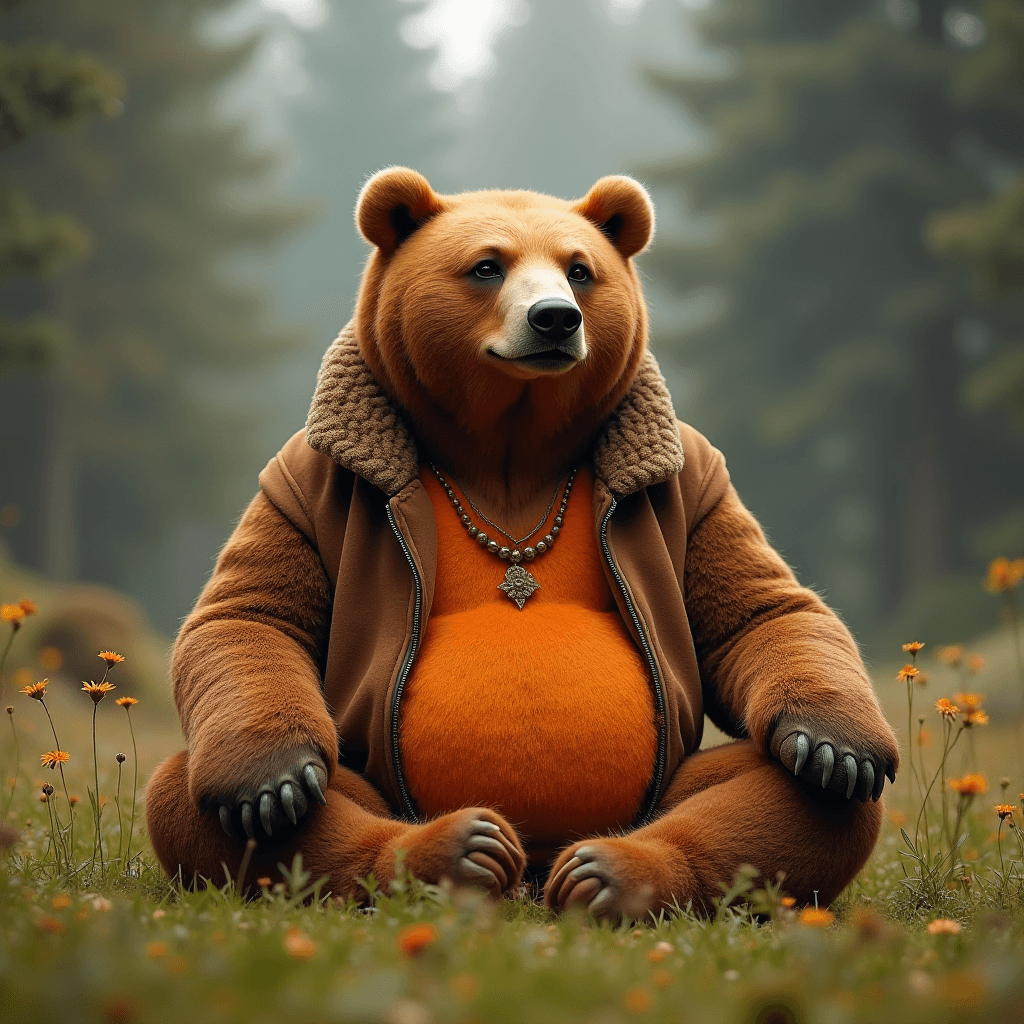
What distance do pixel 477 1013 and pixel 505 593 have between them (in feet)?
4.64

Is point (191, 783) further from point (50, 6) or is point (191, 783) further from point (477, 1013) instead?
point (50, 6)

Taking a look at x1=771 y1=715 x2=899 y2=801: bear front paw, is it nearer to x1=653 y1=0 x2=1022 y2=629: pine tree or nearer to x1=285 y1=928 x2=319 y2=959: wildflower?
x1=285 y1=928 x2=319 y2=959: wildflower

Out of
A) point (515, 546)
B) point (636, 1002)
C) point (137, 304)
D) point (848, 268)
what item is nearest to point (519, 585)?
point (515, 546)

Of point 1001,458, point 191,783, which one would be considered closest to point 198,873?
point 191,783

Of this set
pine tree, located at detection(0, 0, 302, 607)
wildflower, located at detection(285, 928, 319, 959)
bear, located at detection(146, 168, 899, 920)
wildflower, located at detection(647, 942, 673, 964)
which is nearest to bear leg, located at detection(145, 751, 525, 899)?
bear, located at detection(146, 168, 899, 920)

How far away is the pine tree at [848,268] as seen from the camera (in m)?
14.3

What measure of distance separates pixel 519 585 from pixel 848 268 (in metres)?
13.7

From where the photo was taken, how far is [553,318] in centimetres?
240

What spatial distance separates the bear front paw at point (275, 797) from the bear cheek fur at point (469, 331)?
0.89 m

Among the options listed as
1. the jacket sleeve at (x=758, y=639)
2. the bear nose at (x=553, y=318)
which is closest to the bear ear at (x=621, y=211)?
the bear nose at (x=553, y=318)

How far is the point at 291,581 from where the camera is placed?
106 inches

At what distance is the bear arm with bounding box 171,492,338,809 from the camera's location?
2.29m

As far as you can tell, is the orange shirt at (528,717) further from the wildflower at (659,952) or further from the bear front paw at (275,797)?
the wildflower at (659,952)

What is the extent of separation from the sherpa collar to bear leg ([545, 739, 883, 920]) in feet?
2.43
